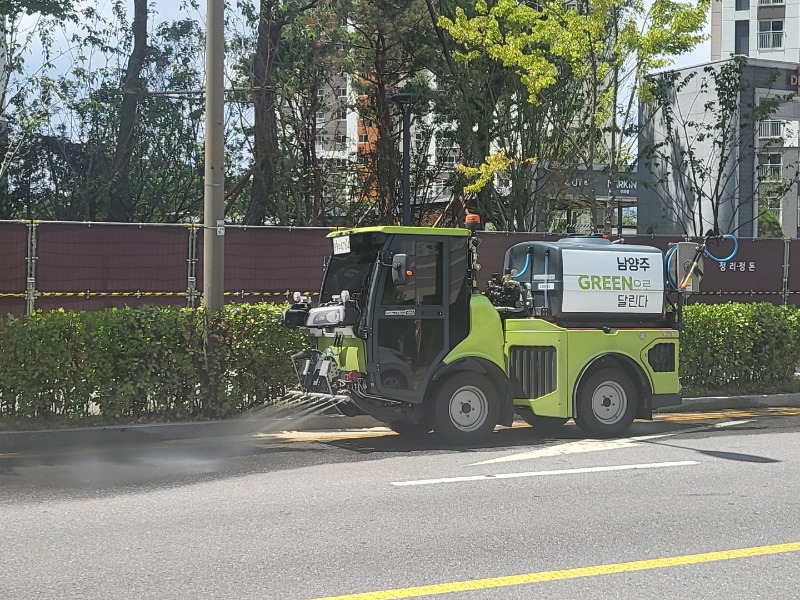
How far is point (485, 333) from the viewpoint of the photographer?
10.8 m

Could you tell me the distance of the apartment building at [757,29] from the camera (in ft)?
216

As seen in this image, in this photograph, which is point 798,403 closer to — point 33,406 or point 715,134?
point 33,406

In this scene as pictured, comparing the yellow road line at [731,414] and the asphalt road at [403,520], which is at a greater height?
the asphalt road at [403,520]

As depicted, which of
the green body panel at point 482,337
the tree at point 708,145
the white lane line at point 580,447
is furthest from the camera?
the tree at point 708,145

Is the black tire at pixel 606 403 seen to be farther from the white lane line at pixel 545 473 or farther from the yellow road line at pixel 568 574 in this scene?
the yellow road line at pixel 568 574

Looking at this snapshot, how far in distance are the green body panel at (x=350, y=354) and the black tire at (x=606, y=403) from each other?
8.31ft

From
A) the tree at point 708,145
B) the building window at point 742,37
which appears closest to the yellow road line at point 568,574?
the tree at point 708,145

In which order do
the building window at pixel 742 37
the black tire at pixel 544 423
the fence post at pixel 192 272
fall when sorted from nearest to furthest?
the black tire at pixel 544 423
the fence post at pixel 192 272
the building window at pixel 742 37

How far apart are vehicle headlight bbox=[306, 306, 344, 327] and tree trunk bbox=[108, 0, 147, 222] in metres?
16.4

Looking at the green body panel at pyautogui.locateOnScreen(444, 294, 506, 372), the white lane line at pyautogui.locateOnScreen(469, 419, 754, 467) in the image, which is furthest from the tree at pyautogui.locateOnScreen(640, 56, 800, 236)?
the green body panel at pyautogui.locateOnScreen(444, 294, 506, 372)

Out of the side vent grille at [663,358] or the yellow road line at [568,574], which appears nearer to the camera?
the yellow road line at [568,574]

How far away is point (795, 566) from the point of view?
6.05 m

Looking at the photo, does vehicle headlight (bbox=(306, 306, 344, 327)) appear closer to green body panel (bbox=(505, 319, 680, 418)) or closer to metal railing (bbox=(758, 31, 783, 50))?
green body panel (bbox=(505, 319, 680, 418))

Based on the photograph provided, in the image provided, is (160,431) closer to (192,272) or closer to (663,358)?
(663,358)
